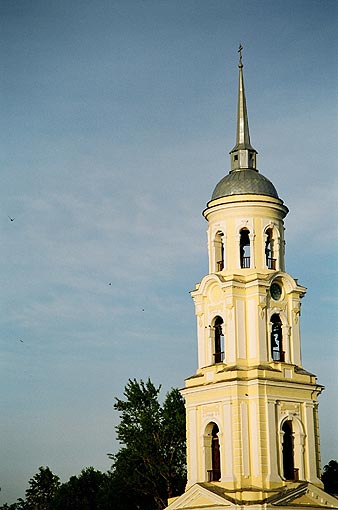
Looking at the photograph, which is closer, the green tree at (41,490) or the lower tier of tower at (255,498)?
the lower tier of tower at (255,498)

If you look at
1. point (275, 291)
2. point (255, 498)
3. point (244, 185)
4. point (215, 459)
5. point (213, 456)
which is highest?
point (244, 185)

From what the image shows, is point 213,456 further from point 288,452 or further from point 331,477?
point 331,477

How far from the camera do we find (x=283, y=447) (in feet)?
145

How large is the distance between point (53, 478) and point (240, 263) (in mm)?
69957

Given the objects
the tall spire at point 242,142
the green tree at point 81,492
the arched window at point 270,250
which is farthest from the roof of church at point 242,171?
the green tree at point 81,492

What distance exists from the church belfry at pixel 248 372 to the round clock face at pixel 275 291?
0.04 m

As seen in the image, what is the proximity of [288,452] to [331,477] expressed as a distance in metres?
27.0

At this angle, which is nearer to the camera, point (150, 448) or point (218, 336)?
point (218, 336)

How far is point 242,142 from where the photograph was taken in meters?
48.1

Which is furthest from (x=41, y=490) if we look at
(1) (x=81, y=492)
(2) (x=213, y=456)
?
(2) (x=213, y=456)

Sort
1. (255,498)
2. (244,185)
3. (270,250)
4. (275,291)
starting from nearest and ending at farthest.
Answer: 1. (255,498)
2. (275,291)
3. (244,185)
4. (270,250)

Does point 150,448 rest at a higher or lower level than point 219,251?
lower

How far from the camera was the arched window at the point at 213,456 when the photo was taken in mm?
43853

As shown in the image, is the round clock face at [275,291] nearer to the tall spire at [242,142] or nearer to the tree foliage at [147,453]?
the tall spire at [242,142]
